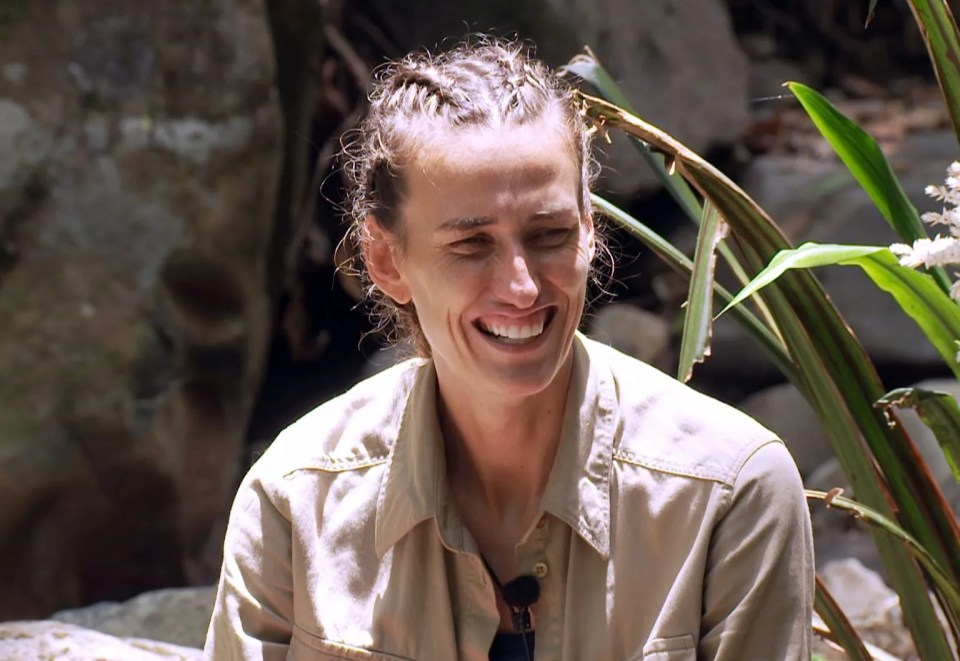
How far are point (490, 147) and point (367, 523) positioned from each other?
1.58 feet

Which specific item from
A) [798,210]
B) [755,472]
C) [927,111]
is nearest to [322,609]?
[755,472]

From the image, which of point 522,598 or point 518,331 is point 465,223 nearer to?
point 518,331

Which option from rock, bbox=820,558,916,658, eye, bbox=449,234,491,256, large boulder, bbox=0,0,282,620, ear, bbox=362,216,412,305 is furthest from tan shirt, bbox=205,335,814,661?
large boulder, bbox=0,0,282,620

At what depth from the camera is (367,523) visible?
1.72 metres

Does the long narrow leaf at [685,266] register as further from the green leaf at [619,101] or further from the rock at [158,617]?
the rock at [158,617]

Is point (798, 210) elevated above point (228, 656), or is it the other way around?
point (798, 210)

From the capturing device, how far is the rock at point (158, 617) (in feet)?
8.62

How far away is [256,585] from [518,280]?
19.8 inches

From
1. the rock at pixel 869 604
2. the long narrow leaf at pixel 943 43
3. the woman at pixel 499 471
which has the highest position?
the long narrow leaf at pixel 943 43

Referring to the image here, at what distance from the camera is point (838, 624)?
1.89 metres

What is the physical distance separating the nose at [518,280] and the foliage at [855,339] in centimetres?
28

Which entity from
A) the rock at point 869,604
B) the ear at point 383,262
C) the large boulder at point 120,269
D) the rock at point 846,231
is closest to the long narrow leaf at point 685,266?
the ear at point 383,262

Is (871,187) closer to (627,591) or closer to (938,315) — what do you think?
(938,315)

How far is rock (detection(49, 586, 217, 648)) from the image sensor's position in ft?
8.62
